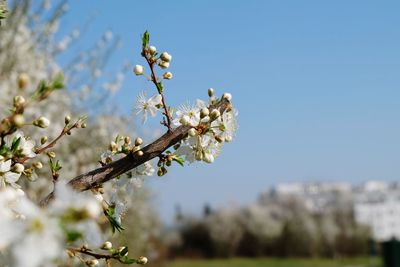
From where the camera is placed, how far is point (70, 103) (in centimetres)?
913

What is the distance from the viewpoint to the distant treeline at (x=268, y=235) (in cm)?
3350

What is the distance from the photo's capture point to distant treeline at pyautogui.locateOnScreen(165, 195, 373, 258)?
33.5 metres

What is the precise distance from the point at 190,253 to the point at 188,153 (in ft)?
107

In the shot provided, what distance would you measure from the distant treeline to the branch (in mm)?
31757

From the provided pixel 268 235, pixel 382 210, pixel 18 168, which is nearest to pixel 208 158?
pixel 18 168

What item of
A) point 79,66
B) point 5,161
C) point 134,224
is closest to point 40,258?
point 5,161

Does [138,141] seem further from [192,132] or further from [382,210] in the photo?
[382,210]

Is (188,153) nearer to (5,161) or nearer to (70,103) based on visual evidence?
(5,161)

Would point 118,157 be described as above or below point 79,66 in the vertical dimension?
below

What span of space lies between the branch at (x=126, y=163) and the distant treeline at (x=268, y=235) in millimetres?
31757

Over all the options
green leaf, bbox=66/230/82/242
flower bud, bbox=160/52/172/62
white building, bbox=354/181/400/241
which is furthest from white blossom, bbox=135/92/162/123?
white building, bbox=354/181/400/241

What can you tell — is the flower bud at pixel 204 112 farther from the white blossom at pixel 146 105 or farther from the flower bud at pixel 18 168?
the flower bud at pixel 18 168

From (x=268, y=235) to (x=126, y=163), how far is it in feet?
109

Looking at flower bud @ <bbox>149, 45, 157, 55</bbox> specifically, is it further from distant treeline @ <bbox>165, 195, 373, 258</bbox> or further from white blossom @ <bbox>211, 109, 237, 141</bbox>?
distant treeline @ <bbox>165, 195, 373, 258</bbox>
